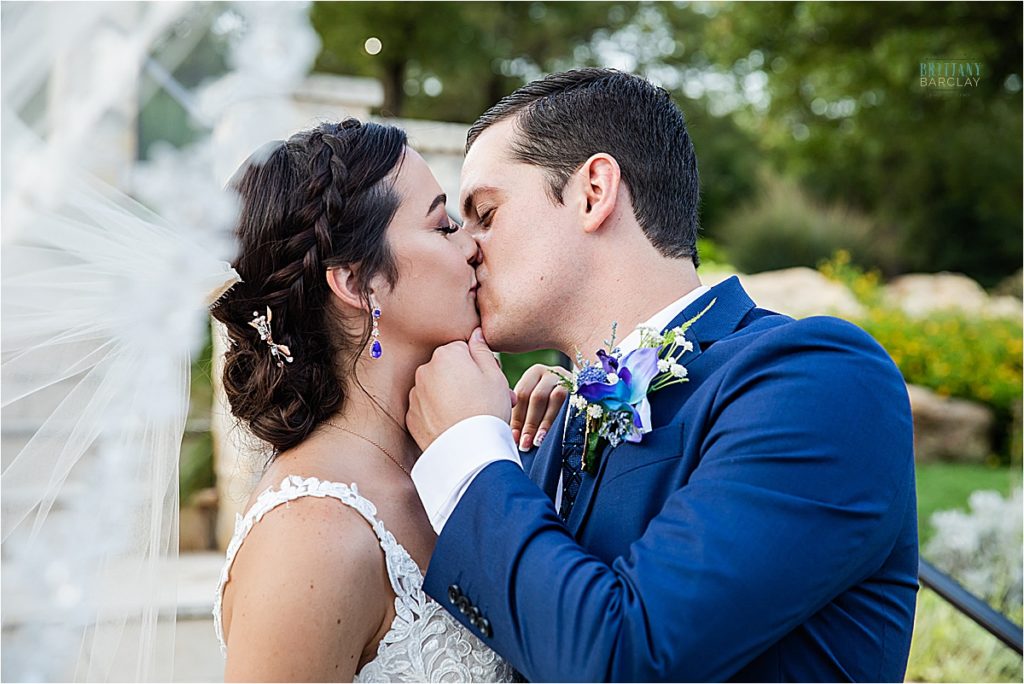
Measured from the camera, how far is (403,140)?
2426mm

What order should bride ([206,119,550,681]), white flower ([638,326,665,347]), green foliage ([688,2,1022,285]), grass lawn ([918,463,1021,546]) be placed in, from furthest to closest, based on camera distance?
green foliage ([688,2,1022,285]), grass lawn ([918,463,1021,546]), white flower ([638,326,665,347]), bride ([206,119,550,681])

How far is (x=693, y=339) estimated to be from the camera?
2246mm

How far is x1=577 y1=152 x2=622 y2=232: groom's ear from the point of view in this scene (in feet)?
7.93

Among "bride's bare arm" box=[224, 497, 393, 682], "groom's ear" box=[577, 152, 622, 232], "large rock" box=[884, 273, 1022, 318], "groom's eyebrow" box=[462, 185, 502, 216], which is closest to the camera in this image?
"bride's bare arm" box=[224, 497, 393, 682]

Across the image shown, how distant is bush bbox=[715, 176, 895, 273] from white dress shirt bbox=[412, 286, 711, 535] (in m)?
14.3

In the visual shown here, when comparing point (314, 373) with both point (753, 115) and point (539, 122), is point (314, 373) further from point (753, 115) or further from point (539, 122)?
point (753, 115)

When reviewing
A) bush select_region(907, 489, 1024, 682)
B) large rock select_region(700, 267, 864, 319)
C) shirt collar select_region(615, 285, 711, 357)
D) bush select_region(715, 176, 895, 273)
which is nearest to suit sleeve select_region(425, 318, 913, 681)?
shirt collar select_region(615, 285, 711, 357)

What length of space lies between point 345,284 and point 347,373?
22cm

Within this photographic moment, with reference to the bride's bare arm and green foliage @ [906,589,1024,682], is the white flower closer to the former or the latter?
the bride's bare arm

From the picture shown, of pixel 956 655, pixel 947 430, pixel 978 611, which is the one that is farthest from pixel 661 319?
pixel 947 430

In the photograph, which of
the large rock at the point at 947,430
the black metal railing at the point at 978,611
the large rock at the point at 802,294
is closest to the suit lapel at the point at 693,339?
the black metal railing at the point at 978,611

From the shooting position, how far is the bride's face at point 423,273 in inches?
93.0

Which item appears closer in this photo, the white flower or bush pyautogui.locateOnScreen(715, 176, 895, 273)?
the white flower

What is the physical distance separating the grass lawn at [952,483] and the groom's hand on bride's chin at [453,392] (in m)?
5.23
